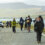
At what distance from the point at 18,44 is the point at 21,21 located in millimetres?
14305

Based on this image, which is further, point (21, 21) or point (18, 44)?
point (21, 21)

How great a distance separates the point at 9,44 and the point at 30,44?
4.03ft

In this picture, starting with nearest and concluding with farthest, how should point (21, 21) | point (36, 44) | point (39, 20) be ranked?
point (36, 44)
point (39, 20)
point (21, 21)

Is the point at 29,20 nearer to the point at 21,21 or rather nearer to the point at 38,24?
the point at 21,21

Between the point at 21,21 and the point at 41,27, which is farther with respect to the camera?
the point at 21,21

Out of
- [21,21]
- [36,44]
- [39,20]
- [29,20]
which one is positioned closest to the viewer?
[36,44]

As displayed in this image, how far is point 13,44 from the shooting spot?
14453 millimetres

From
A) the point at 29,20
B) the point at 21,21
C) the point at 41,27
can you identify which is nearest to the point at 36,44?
the point at 41,27

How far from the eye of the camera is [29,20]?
82.6ft

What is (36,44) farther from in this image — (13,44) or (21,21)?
(21,21)

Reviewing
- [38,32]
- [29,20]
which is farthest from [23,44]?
[29,20]

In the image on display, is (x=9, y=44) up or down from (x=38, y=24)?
down

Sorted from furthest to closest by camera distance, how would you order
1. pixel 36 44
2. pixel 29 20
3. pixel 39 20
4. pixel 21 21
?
1. pixel 21 21
2. pixel 29 20
3. pixel 39 20
4. pixel 36 44

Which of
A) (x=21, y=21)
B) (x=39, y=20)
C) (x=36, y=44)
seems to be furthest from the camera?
(x=21, y=21)
